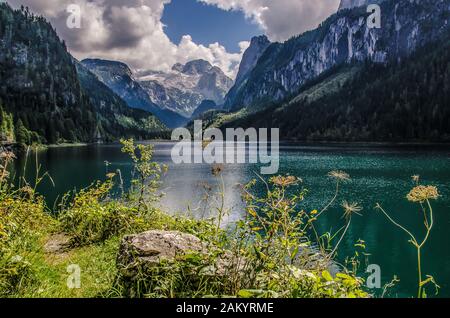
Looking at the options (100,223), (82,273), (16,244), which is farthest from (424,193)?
(100,223)

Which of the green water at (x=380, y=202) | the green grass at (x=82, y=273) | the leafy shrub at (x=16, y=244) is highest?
the leafy shrub at (x=16, y=244)

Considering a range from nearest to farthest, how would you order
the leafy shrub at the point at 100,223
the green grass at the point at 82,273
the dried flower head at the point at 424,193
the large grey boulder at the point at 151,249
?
the dried flower head at the point at 424,193
the large grey boulder at the point at 151,249
the green grass at the point at 82,273
the leafy shrub at the point at 100,223

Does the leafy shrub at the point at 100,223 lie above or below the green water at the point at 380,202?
above

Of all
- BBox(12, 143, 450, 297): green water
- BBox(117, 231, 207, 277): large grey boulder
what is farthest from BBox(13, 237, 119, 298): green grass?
BBox(12, 143, 450, 297): green water

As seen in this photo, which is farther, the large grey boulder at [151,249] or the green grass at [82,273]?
the green grass at [82,273]

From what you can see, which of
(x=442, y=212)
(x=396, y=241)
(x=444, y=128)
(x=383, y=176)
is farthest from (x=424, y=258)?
(x=444, y=128)

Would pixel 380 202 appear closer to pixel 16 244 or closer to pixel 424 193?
pixel 424 193

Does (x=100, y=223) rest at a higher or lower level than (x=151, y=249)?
lower

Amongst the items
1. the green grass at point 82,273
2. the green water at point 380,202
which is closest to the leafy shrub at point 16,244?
the green grass at point 82,273

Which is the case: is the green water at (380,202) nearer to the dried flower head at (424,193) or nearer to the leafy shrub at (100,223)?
the leafy shrub at (100,223)

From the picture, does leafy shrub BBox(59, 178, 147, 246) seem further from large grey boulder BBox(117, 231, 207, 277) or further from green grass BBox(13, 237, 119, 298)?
large grey boulder BBox(117, 231, 207, 277)

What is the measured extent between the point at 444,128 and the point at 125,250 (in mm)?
187919
